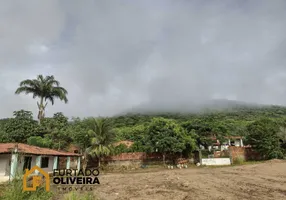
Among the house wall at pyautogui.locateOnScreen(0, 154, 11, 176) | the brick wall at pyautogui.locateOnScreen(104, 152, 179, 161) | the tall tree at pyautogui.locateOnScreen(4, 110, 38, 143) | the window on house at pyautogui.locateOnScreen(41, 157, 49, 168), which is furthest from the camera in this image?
the tall tree at pyautogui.locateOnScreen(4, 110, 38, 143)

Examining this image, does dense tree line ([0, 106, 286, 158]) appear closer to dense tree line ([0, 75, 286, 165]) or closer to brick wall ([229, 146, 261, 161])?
dense tree line ([0, 75, 286, 165])

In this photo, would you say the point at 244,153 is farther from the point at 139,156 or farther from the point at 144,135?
the point at 139,156

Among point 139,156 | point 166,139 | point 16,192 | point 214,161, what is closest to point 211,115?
point 214,161

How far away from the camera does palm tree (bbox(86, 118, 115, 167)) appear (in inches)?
991

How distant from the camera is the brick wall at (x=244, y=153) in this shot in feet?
87.6

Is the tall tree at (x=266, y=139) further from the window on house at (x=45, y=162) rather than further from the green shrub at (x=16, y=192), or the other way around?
the green shrub at (x=16, y=192)

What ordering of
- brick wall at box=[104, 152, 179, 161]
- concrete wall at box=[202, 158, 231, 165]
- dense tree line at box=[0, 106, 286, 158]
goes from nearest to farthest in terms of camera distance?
1. dense tree line at box=[0, 106, 286, 158]
2. concrete wall at box=[202, 158, 231, 165]
3. brick wall at box=[104, 152, 179, 161]

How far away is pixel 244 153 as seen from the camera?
2791 centimetres

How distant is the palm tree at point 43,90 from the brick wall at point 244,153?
78.2 feet

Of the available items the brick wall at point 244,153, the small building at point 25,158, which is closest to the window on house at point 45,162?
the small building at point 25,158

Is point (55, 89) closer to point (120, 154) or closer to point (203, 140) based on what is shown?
point (120, 154)

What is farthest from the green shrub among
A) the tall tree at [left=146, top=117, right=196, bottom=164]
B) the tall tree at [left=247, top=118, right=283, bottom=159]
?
the tall tree at [left=247, top=118, right=283, bottom=159]

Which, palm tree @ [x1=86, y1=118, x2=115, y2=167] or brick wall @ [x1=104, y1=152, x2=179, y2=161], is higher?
palm tree @ [x1=86, y1=118, x2=115, y2=167]

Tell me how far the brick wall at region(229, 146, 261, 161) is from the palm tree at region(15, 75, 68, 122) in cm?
2385
